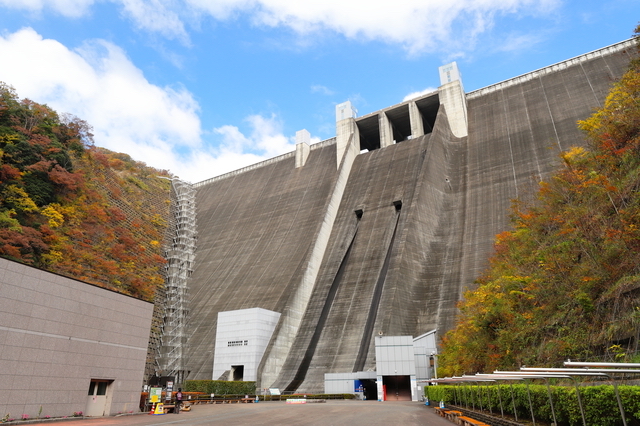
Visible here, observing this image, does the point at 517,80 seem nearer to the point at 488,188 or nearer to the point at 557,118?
the point at 557,118

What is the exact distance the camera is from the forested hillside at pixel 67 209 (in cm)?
2797

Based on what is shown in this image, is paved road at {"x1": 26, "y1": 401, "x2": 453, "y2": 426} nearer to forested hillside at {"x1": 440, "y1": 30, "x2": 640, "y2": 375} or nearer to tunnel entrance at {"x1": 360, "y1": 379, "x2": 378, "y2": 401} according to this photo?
forested hillside at {"x1": 440, "y1": 30, "x2": 640, "y2": 375}

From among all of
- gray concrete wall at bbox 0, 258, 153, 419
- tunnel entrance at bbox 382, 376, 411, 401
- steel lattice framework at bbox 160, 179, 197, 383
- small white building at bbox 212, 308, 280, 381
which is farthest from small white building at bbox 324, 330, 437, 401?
steel lattice framework at bbox 160, 179, 197, 383

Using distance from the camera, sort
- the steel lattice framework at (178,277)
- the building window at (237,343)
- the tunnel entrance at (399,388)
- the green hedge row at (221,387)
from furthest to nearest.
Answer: the steel lattice framework at (178,277)
the building window at (237,343)
the green hedge row at (221,387)
the tunnel entrance at (399,388)

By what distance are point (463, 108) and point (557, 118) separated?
8.44 meters

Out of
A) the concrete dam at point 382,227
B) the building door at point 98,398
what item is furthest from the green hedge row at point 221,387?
the building door at point 98,398

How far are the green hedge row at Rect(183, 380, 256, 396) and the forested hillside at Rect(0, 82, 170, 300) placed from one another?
32.5ft

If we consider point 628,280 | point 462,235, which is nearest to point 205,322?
point 462,235

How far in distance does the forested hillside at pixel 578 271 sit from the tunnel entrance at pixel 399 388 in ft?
28.3

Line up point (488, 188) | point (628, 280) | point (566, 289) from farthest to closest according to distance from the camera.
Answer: point (488, 188)
point (566, 289)
point (628, 280)

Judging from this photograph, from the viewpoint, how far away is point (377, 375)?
2491 cm

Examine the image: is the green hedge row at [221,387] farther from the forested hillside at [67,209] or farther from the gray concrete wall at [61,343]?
the gray concrete wall at [61,343]

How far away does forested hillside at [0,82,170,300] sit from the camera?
28.0 m

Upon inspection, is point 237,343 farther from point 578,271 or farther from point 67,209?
point 578,271
